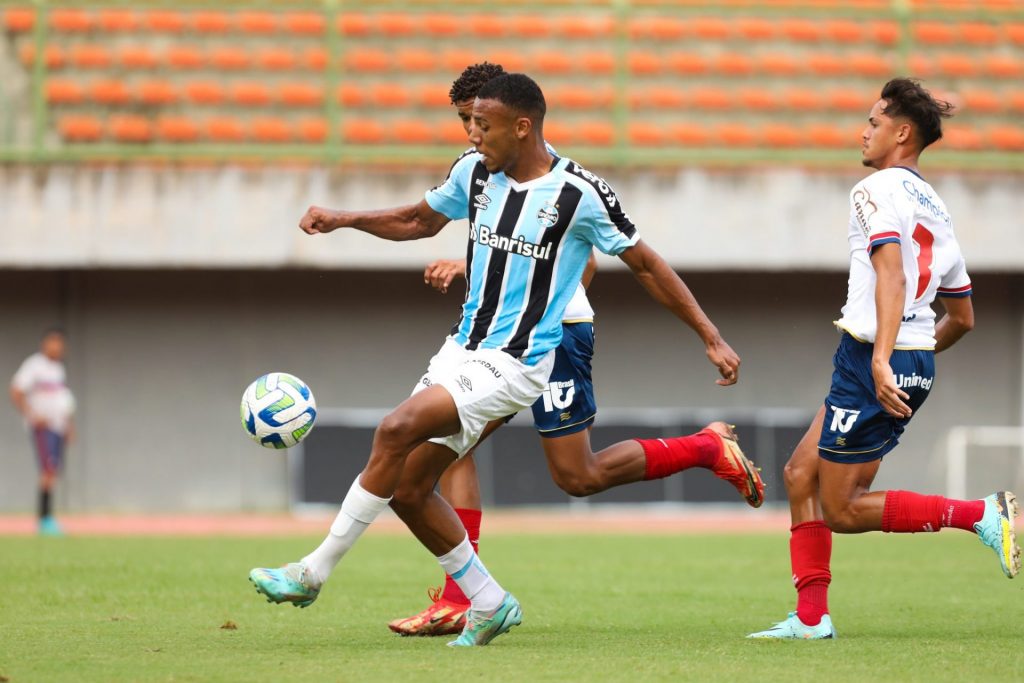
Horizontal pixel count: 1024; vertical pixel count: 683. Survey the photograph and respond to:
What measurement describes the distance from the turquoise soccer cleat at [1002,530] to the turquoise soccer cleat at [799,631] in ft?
2.63

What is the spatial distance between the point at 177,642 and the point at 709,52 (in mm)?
14504

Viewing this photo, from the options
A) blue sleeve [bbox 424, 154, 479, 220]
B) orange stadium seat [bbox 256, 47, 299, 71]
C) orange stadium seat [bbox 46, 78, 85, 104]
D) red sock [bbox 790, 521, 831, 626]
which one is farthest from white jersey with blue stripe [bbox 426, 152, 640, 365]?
orange stadium seat [bbox 46, 78, 85, 104]

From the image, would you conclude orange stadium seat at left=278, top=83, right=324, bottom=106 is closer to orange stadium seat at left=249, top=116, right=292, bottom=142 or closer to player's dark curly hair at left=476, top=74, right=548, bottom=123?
orange stadium seat at left=249, top=116, right=292, bottom=142

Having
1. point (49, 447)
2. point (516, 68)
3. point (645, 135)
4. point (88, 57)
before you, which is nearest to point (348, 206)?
point (516, 68)

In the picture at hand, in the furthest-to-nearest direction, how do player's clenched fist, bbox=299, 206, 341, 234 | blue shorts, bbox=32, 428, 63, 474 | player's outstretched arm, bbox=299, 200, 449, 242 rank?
blue shorts, bbox=32, 428, 63, 474, player's outstretched arm, bbox=299, 200, 449, 242, player's clenched fist, bbox=299, 206, 341, 234

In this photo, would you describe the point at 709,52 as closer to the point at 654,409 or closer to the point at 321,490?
the point at 654,409

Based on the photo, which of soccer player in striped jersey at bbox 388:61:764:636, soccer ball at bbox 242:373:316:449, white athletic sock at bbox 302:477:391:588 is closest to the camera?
white athletic sock at bbox 302:477:391:588

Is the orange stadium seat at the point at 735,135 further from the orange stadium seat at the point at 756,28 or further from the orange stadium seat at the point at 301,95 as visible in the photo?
the orange stadium seat at the point at 301,95

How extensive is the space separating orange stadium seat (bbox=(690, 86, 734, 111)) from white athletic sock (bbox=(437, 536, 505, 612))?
13514 millimetres

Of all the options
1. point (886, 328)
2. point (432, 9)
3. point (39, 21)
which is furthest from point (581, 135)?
point (886, 328)

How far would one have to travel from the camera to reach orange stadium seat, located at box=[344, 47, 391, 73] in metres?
19.3

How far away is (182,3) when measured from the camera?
19.0 m

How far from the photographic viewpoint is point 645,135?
1909 cm

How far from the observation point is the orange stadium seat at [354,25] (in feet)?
63.4
